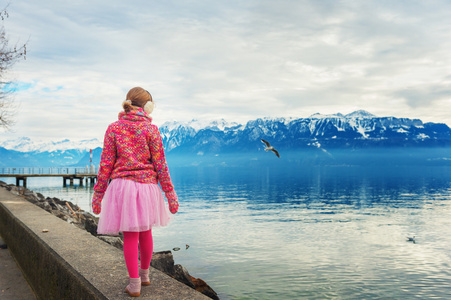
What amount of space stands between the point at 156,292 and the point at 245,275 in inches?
546

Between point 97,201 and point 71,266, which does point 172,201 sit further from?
point 71,266

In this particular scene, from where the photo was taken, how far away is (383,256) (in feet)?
73.8

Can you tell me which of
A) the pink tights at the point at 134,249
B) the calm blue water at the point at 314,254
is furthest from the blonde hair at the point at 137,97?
the calm blue water at the point at 314,254

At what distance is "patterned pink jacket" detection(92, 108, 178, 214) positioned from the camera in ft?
12.7

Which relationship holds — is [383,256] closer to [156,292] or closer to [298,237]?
[298,237]

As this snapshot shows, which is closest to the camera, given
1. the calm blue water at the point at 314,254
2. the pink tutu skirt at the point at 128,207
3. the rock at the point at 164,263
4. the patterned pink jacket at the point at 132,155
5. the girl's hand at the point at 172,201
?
the pink tutu skirt at the point at 128,207

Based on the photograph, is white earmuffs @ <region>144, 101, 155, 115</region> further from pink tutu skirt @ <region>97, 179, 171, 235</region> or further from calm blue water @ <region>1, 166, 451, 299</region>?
calm blue water @ <region>1, 166, 451, 299</region>

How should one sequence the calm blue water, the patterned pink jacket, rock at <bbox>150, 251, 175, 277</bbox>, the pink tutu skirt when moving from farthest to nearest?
the calm blue water < rock at <bbox>150, 251, 175, 277</bbox> < the patterned pink jacket < the pink tutu skirt

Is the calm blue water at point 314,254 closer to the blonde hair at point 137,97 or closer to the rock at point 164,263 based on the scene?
the rock at point 164,263

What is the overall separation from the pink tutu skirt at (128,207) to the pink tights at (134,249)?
0.11m

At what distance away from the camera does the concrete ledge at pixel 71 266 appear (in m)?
3.89

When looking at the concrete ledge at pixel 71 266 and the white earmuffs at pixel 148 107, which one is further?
the white earmuffs at pixel 148 107

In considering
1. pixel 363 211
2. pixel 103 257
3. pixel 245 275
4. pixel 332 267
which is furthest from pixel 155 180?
pixel 363 211

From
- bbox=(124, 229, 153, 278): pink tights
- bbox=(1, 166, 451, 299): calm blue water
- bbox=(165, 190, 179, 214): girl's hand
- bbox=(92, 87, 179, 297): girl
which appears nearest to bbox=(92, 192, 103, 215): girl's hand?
bbox=(92, 87, 179, 297): girl
